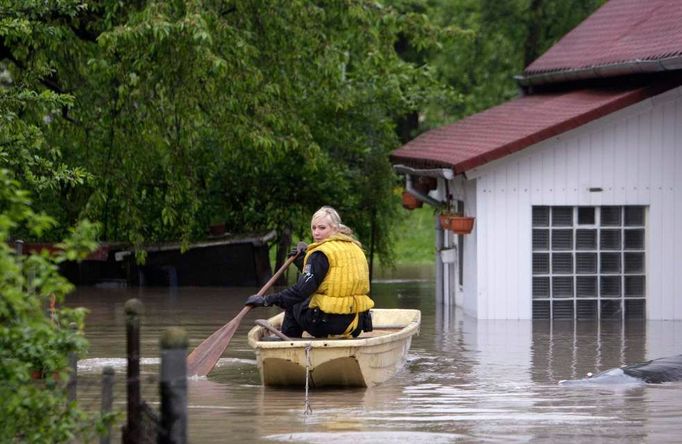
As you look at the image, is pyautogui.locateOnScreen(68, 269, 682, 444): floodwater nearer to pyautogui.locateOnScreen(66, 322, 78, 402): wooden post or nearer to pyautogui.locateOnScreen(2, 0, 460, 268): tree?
pyautogui.locateOnScreen(66, 322, 78, 402): wooden post

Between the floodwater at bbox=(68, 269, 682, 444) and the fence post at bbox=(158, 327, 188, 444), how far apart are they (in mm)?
1027

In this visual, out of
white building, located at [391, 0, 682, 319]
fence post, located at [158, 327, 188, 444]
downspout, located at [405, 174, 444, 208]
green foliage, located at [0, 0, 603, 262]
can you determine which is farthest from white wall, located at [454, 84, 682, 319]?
fence post, located at [158, 327, 188, 444]

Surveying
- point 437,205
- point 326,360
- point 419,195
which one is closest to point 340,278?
point 326,360

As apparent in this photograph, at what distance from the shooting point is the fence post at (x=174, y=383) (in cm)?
738

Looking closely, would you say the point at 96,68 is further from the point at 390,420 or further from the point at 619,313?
the point at 390,420

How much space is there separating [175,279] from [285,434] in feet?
58.1

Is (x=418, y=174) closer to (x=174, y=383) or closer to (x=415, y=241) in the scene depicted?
(x=174, y=383)

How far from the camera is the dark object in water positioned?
14977mm

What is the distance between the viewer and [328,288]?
583 inches

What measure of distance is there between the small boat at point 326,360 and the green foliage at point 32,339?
5394mm

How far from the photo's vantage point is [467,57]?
3716cm

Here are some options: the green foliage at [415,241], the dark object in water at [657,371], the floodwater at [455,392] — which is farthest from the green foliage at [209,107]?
the green foliage at [415,241]

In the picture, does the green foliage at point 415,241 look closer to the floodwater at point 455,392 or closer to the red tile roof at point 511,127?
Answer: the red tile roof at point 511,127

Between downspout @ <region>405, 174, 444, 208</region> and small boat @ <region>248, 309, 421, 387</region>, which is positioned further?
downspout @ <region>405, 174, 444, 208</region>
